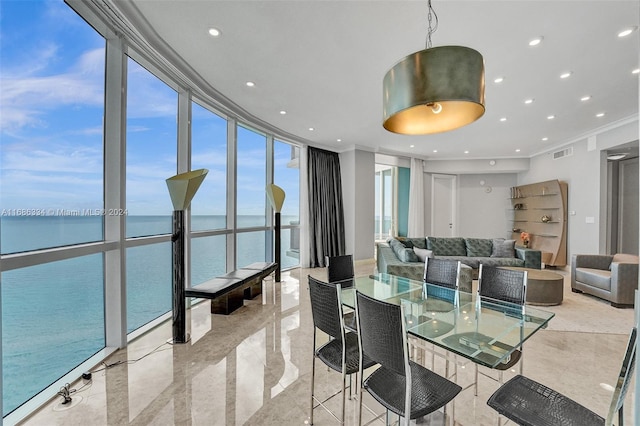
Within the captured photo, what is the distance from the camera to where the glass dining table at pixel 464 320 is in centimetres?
148

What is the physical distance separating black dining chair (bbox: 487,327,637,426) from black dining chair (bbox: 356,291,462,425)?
8.2 inches

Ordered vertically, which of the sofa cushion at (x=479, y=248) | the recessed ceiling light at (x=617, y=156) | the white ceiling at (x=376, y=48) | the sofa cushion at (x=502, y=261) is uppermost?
the white ceiling at (x=376, y=48)

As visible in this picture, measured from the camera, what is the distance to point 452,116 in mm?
1923

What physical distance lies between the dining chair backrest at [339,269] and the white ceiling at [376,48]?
217 centimetres

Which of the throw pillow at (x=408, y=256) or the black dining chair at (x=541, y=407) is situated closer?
the black dining chair at (x=541, y=407)

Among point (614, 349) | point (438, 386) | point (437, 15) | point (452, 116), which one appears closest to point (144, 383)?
point (438, 386)

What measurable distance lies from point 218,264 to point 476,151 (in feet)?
22.5

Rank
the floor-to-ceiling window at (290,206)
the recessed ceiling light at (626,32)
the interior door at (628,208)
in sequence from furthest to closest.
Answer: the floor-to-ceiling window at (290,206), the interior door at (628,208), the recessed ceiling light at (626,32)

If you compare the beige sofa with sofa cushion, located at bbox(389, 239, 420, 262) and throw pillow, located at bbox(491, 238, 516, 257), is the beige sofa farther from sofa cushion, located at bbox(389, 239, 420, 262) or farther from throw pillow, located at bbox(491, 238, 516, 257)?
sofa cushion, located at bbox(389, 239, 420, 262)

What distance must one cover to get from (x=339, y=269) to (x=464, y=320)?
56.9 inches

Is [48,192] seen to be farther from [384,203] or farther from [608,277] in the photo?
[384,203]

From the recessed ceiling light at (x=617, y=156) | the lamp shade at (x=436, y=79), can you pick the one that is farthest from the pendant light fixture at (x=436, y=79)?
the recessed ceiling light at (x=617, y=156)

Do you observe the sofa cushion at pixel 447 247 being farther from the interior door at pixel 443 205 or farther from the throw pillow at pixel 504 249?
the interior door at pixel 443 205

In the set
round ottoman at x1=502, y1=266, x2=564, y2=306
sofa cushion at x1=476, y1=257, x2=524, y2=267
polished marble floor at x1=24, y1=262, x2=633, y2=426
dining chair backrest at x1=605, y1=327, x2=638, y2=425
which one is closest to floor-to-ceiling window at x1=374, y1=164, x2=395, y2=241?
sofa cushion at x1=476, y1=257, x2=524, y2=267
